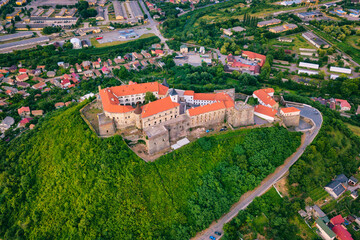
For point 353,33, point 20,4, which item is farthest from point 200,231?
point 20,4

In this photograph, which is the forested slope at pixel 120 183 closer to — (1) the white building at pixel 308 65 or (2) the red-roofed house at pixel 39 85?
(2) the red-roofed house at pixel 39 85

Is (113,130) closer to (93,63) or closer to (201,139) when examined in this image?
(201,139)

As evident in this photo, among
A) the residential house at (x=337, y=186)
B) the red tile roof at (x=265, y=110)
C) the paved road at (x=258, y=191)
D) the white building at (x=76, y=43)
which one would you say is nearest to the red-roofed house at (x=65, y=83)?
the white building at (x=76, y=43)

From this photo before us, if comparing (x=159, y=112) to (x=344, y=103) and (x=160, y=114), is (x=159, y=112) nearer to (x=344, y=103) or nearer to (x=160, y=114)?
(x=160, y=114)

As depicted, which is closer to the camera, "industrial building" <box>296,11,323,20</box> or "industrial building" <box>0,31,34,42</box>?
"industrial building" <box>0,31,34,42</box>

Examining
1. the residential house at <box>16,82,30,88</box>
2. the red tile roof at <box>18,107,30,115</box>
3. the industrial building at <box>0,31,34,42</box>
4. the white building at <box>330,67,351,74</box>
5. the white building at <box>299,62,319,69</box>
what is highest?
the industrial building at <box>0,31,34,42</box>

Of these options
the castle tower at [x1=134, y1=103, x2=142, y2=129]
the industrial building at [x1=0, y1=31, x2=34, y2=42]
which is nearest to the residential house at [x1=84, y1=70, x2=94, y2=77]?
the industrial building at [x1=0, y1=31, x2=34, y2=42]

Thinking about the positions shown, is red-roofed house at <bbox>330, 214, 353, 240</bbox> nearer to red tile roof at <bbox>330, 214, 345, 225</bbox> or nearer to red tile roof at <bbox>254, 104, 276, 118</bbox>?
red tile roof at <bbox>330, 214, 345, 225</bbox>
